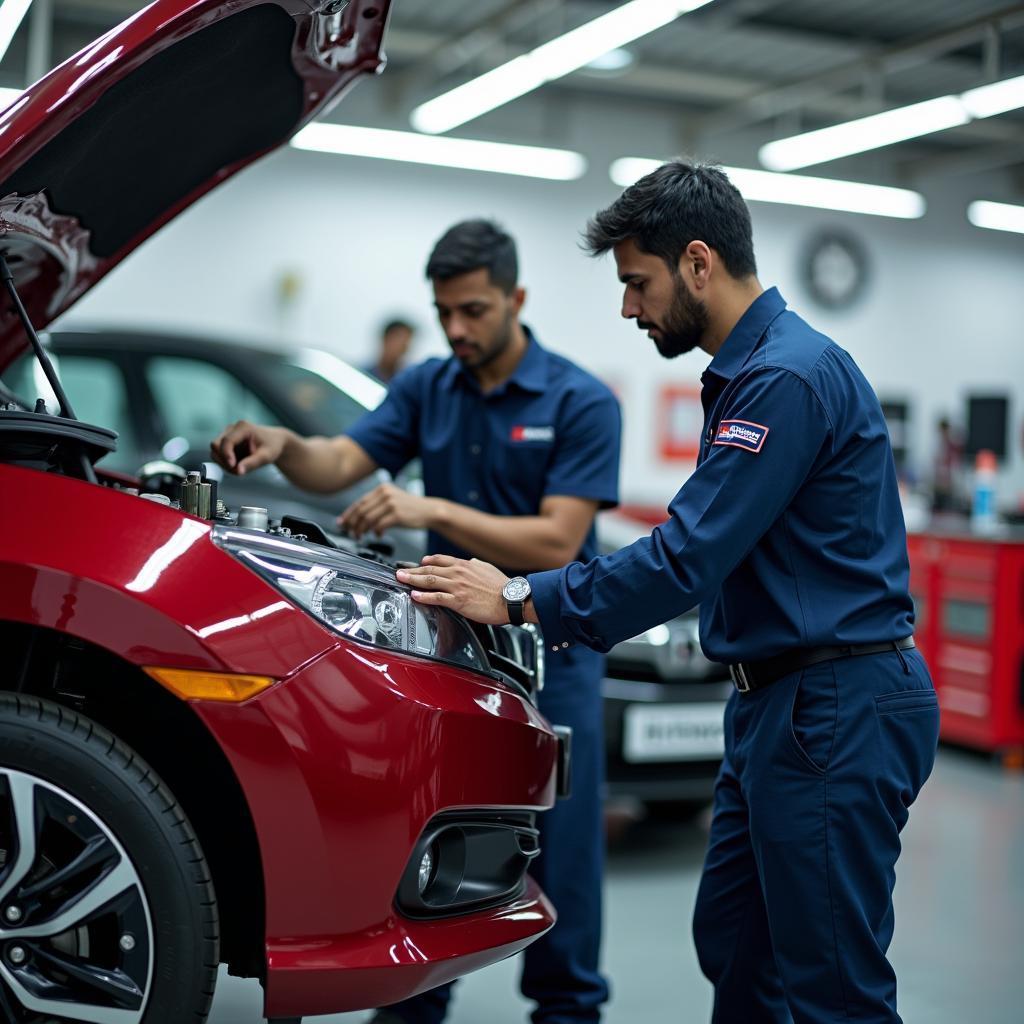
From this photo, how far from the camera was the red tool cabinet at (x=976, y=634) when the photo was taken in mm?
5348

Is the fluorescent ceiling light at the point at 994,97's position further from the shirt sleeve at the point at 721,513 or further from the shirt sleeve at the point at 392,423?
the shirt sleeve at the point at 721,513

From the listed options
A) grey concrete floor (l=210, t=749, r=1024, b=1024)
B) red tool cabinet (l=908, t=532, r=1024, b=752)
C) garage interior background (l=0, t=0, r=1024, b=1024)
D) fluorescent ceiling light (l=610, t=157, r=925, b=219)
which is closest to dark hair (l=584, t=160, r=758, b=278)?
grey concrete floor (l=210, t=749, r=1024, b=1024)

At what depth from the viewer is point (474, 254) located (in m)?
2.39

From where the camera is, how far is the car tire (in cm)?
152

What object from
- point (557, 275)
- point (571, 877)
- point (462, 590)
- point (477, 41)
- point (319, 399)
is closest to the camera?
point (462, 590)

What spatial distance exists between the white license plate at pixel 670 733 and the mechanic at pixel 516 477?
1055 mm

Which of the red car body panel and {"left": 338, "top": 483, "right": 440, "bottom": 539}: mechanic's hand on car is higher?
{"left": 338, "top": 483, "right": 440, "bottom": 539}: mechanic's hand on car

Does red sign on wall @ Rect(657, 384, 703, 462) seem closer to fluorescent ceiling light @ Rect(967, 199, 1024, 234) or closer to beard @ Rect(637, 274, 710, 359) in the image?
fluorescent ceiling light @ Rect(967, 199, 1024, 234)

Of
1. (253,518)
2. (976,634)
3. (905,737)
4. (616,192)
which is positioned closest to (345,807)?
(253,518)

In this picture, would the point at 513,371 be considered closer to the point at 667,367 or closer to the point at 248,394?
the point at 248,394

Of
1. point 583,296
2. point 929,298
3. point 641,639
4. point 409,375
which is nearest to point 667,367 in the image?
point 583,296

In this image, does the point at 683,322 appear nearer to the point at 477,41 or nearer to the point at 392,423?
the point at 392,423

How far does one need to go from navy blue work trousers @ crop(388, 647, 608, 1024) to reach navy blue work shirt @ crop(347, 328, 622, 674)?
7 cm

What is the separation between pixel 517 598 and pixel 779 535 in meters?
0.38
